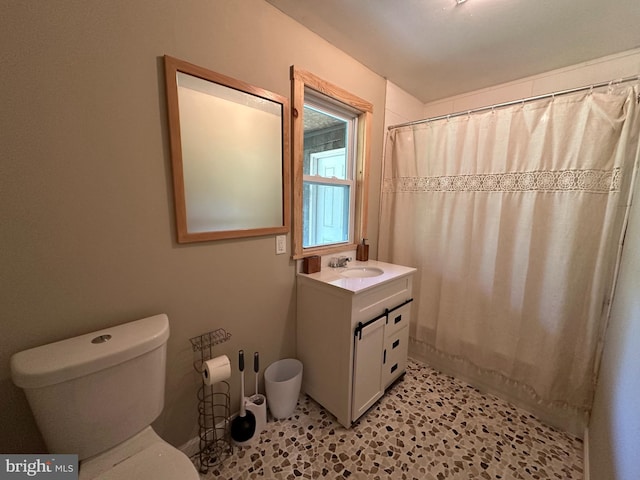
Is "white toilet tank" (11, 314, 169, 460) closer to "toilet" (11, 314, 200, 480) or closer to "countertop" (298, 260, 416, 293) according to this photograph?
"toilet" (11, 314, 200, 480)

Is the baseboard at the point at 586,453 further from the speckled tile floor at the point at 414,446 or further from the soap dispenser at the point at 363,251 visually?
the soap dispenser at the point at 363,251

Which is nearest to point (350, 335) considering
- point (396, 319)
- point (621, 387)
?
point (396, 319)

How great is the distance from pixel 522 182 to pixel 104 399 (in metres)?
2.35

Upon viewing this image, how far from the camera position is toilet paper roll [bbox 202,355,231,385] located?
3.79ft

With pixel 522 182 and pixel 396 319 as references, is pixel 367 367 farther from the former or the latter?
pixel 522 182

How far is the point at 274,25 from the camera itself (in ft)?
4.45

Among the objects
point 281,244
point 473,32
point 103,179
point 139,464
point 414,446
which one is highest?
point 473,32

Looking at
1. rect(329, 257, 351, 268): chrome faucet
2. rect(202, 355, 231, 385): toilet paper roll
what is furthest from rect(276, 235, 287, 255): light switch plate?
rect(202, 355, 231, 385): toilet paper roll

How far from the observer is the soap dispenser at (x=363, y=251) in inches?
81.3

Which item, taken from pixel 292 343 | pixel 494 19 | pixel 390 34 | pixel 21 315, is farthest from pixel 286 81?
pixel 292 343

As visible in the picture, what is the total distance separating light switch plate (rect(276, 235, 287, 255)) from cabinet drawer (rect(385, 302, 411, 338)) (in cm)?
81

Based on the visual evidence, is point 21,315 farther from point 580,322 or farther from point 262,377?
A: point 580,322
